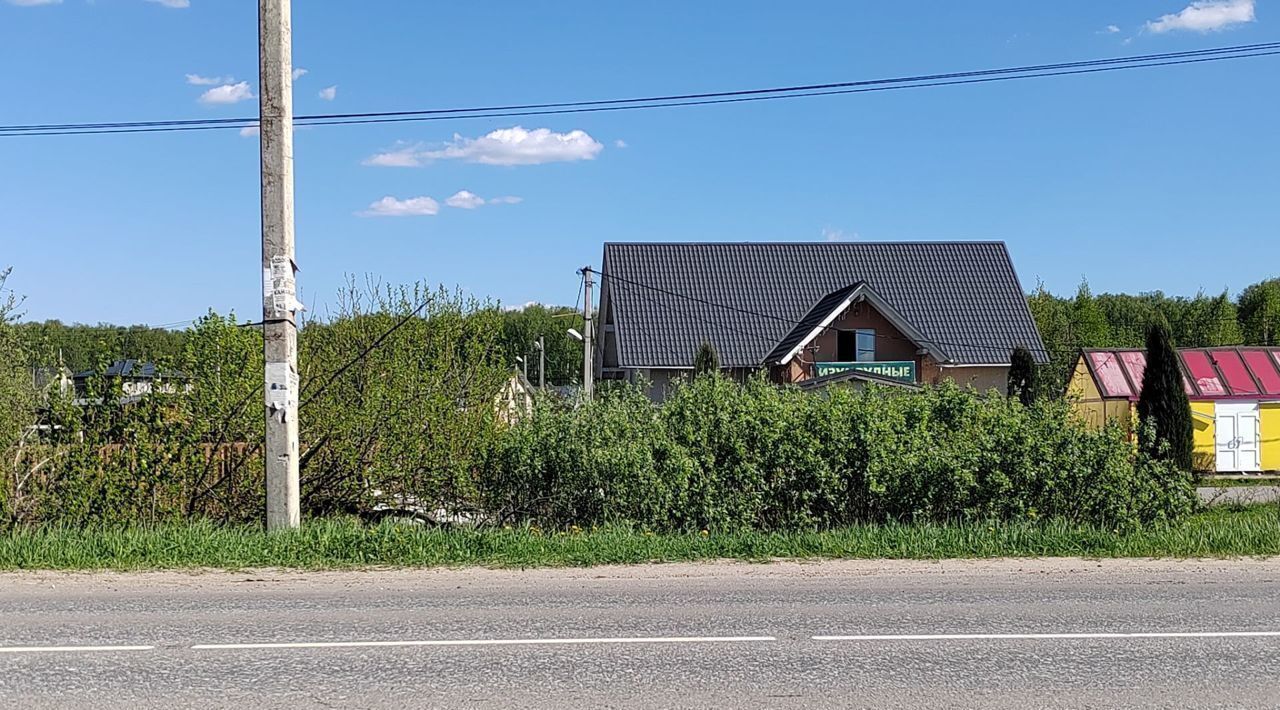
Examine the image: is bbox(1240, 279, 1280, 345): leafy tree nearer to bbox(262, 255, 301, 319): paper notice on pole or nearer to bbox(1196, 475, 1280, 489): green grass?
bbox(1196, 475, 1280, 489): green grass

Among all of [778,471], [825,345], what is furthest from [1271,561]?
[825,345]

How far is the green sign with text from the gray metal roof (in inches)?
50.3

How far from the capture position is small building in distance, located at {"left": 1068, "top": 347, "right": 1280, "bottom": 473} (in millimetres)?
28922

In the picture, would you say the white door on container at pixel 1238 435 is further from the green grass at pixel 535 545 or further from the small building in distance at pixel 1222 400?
the green grass at pixel 535 545

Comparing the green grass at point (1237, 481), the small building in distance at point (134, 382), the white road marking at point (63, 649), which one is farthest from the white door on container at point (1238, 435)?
the white road marking at point (63, 649)

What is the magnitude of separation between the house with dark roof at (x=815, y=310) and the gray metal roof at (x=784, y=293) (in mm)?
43

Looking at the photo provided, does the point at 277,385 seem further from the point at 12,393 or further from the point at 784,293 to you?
the point at 784,293

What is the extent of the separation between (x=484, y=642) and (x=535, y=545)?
3.67m

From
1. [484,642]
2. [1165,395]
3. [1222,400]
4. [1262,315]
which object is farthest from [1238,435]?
[1262,315]

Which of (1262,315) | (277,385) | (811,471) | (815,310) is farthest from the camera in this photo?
(1262,315)

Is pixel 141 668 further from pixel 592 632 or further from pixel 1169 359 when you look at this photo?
pixel 1169 359

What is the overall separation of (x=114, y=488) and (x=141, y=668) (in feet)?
19.0

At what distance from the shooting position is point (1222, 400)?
2888 centimetres

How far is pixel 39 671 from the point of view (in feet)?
21.0
